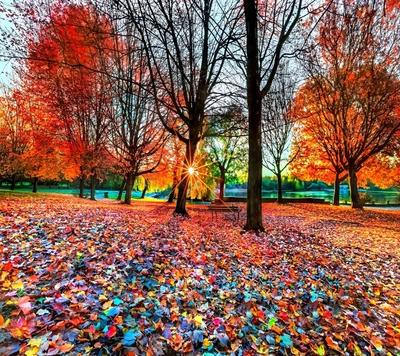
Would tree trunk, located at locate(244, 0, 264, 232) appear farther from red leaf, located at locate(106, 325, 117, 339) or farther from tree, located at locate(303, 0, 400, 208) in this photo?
tree, located at locate(303, 0, 400, 208)

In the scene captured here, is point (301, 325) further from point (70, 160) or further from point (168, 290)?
point (70, 160)

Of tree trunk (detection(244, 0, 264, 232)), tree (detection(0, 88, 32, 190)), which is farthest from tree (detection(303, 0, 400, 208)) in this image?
tree (detection(0, 88, 32, 190))

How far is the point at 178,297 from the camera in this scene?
290 cm

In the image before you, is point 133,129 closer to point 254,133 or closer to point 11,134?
point 254,133

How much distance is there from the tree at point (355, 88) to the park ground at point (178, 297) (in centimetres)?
1229

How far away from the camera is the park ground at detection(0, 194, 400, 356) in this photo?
2070mm

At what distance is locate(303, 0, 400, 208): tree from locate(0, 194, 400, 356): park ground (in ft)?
40.3

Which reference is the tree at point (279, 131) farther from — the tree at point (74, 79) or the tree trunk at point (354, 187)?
the tree at point (74, 79)

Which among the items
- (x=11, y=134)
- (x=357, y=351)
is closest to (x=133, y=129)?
(x=11, y=134)

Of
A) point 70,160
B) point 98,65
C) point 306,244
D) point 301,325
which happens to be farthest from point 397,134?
point 70,160

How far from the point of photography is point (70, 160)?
1489 centimetres

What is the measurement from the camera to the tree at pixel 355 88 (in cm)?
1289

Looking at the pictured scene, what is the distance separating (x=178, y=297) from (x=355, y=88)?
1650 centimetres

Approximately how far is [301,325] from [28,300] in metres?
2.93
